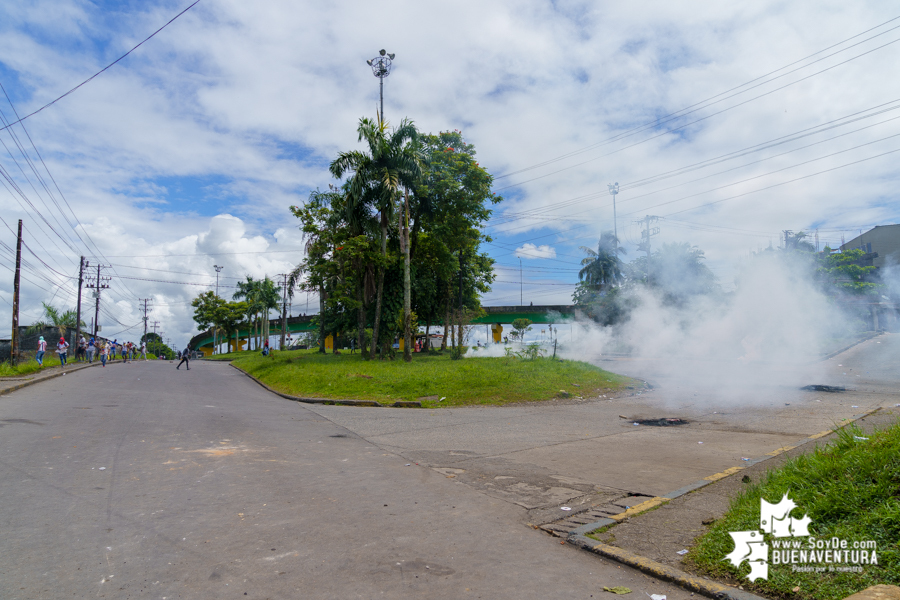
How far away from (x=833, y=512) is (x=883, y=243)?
8509 cm

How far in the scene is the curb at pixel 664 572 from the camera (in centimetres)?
310

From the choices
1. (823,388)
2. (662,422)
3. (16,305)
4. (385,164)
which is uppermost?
(385,164)

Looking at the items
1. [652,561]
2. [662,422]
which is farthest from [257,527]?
[662,422]

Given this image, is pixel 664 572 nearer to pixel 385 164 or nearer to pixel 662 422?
pixel 662 422

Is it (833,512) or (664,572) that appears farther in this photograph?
(833,512)

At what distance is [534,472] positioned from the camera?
6.29 m

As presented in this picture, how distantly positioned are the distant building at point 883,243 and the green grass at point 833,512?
78.8 metres

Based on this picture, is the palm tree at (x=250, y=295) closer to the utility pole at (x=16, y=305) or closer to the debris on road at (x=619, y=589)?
the utility pole at (x=16, y=305)

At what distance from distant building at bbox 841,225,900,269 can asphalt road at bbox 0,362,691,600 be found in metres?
80.4

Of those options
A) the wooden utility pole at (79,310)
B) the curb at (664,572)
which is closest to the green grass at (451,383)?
the curb at (664,572)

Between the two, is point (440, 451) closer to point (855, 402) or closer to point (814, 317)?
point (855, 402)

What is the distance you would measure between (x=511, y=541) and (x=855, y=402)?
1292 cm

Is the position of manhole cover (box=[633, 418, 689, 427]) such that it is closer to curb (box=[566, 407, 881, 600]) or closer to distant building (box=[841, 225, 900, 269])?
curb (box=[566, 407, 881, 600])

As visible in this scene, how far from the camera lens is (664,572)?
11.1 feet
